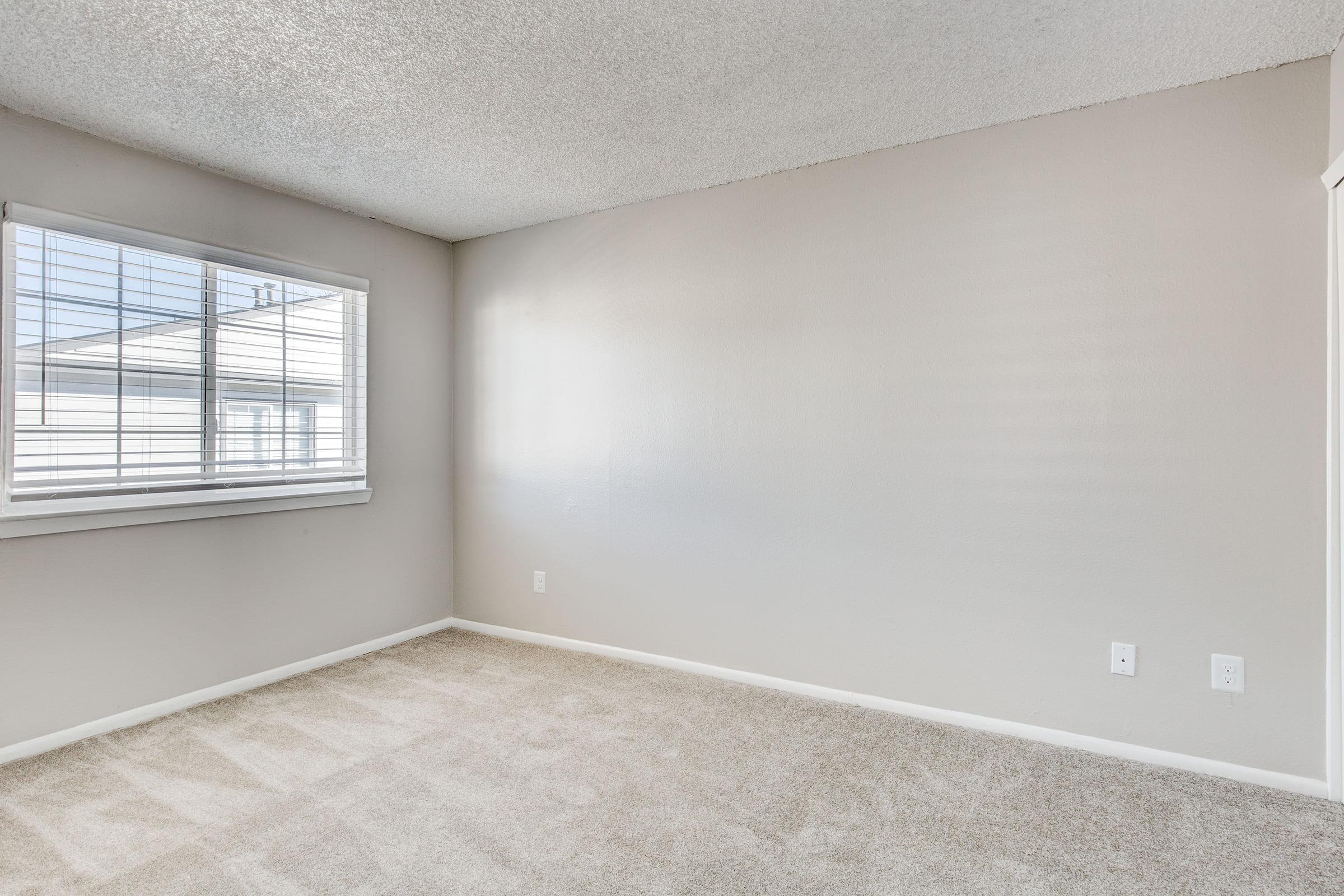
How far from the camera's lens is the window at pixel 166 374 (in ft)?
8.15

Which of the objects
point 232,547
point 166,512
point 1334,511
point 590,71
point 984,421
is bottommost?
point 232,547

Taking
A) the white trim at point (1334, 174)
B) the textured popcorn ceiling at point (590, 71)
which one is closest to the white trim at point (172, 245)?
the textured popcorn ceiling at point (590, 71)

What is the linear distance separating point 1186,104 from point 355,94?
2880 mm

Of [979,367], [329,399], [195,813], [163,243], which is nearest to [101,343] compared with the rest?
[163,243]

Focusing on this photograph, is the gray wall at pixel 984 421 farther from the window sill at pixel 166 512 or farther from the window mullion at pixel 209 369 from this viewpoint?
the window mullion at pixel 209 369

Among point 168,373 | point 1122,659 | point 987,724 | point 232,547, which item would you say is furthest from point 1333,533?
point 168,373

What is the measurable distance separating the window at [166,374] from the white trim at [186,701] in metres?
0.78

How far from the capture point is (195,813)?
206 cm

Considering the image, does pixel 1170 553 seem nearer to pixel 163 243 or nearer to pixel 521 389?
pixel 521 389

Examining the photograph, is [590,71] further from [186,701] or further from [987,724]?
[186,701]

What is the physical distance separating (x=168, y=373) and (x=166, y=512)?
0.59 metres

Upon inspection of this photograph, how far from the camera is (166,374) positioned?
285 cm

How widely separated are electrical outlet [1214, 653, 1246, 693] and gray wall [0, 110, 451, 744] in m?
3.77

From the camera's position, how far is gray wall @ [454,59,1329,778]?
2219 millimetres
